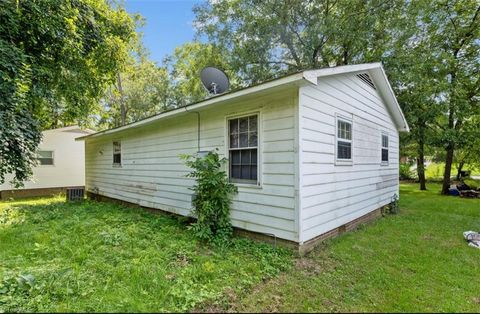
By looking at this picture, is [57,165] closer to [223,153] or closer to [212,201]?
[223,153]

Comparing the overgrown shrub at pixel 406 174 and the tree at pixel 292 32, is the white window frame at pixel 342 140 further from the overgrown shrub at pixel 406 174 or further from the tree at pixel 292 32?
the overgrown shrub at pixel 406 174

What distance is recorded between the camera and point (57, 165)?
13.4 m

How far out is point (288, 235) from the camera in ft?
14.5

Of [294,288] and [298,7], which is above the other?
[298,7]

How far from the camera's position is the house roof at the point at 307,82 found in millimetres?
4039

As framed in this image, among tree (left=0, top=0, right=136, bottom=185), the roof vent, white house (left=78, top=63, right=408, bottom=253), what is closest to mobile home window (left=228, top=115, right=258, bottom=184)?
white house (left=78, top=63, right=408, bottom=253)

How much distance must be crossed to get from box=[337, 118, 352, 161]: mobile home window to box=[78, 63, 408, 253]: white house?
2 centimetres

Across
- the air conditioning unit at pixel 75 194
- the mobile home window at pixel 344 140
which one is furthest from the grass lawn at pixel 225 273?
the air conditioning unit at pixel 75 194

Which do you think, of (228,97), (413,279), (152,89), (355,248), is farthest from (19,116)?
(152,89)

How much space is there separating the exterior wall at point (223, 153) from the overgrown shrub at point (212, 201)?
0.22 m

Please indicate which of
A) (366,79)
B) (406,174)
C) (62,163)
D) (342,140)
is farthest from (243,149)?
(406,174)

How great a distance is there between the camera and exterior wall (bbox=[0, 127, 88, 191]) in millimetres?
12961

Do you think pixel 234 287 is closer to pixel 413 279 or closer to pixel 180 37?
pixel 413 279

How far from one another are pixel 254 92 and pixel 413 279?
12.0 feet
